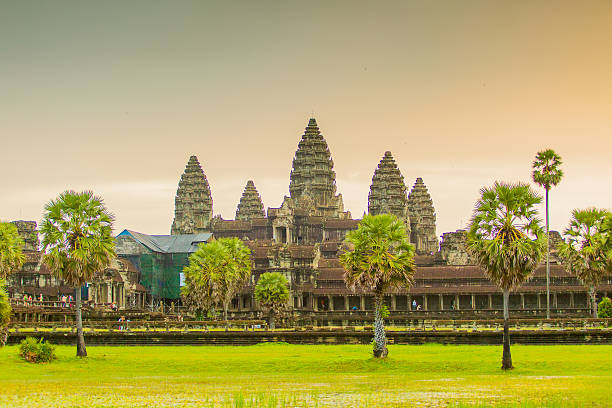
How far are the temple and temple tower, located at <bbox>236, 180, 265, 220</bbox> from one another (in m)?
9.53

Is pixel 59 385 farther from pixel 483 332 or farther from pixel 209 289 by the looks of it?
pixel 209 289

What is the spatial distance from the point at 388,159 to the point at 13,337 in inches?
4338

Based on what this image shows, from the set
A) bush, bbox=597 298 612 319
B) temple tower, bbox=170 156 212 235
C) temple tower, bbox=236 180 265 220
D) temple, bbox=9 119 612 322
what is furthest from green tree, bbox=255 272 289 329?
temple tower, bbox=236 180 265 220

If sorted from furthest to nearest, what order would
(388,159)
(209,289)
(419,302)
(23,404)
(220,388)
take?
(388,159), (419,302), (209,289), (220,388), (23,404)

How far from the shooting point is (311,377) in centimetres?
3881

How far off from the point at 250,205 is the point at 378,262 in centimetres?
13045

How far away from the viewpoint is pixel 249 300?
347 ft

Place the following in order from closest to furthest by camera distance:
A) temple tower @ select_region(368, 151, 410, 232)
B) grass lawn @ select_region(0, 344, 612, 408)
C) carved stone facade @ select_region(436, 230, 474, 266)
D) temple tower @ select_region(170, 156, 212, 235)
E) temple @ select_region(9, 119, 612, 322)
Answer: grass lawn @ select_region(0, 344, 612, 408) < temple @ select_region(9, 119, 612, 322) < carved stone facade @ select_region(436, 230, 474, 266) < temple tower @ select_region(368, 151, 410, 232) < temple tower @ select_region(170, 156, 212, 235)

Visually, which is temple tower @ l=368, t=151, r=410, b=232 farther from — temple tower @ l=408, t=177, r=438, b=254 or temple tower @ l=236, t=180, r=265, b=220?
temple tower @ l=236, t=180, r=265, b=220

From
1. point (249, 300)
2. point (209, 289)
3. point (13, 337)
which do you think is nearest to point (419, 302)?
point (249, 300)

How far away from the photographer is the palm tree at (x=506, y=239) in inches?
1560

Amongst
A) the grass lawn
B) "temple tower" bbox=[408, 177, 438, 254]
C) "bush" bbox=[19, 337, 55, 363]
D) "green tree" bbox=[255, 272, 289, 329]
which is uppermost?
"temple tower" bbox=[408, 177, 438, 254]

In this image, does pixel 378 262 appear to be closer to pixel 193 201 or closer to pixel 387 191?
pixel 387 191

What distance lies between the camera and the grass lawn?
1179 inches
